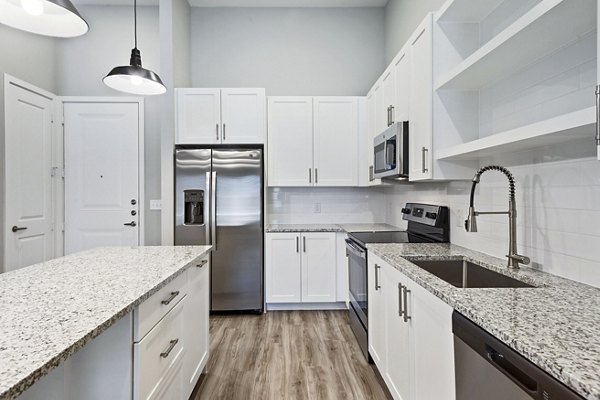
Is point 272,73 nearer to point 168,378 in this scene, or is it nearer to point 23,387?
point 168,378

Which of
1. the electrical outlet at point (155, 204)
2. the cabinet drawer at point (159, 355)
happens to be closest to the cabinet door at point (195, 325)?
the cabinet drawer at point (159, 355)

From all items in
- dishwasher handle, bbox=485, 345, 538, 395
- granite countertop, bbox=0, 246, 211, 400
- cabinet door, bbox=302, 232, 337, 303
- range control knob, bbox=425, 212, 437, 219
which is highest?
range control knob, bbox=425, 212, 437, 219

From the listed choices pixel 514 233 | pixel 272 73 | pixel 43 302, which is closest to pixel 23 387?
pixel 43 302

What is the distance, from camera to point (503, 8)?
5.69 ft

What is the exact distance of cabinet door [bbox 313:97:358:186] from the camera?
353 cm

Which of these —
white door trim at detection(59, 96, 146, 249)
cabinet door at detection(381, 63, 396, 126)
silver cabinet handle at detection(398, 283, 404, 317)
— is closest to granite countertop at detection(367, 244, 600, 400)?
silver cabinet handle at detection(398, 283, 404, 317)

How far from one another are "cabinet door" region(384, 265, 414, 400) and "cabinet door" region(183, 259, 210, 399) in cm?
113

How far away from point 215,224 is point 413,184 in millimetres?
2003

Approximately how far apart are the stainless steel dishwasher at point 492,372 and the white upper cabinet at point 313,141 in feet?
8.48

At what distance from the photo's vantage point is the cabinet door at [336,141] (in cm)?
353

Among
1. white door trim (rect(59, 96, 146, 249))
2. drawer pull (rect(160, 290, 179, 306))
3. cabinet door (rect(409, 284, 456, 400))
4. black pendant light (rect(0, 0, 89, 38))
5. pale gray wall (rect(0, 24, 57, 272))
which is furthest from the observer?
white door trim (rect(59, 96, 146, 249))

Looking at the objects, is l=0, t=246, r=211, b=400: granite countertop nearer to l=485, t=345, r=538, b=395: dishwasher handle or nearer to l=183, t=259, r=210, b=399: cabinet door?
l=183, t=259, r=210, b=399: cabinet door

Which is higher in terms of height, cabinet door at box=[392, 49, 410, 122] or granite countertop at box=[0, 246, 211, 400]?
cabinet door at box=[392, 49, 410, 122]

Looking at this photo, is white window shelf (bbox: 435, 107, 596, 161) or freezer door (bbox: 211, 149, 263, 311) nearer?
white window shelf (bbox: 435, 107, 596, 161)
